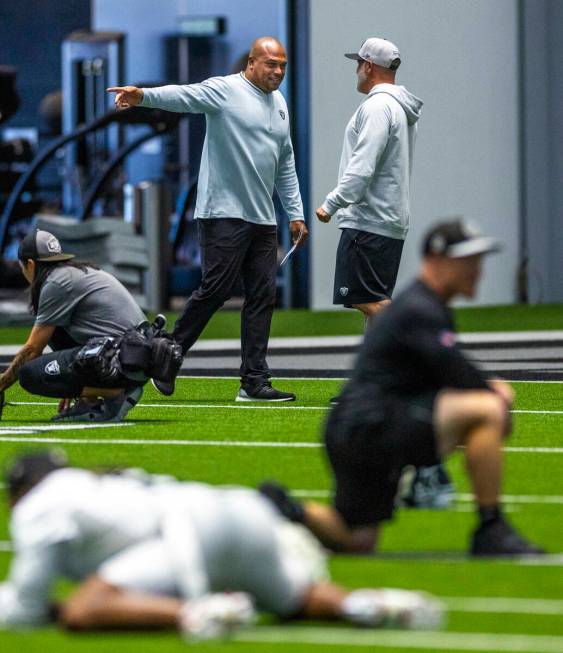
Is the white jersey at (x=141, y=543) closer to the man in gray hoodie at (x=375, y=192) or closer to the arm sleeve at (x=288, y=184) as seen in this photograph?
the man in gray hoodie at (x=375, y=192)

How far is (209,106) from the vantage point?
11766 millimetres

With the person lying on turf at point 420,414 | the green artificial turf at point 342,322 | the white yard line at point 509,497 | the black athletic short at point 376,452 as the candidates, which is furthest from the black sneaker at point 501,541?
the green artificial turf at point 342,322

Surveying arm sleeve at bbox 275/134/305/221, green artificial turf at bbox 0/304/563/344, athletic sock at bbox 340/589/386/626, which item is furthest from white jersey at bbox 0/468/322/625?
green artificial turf at bbox 0/304/563/344

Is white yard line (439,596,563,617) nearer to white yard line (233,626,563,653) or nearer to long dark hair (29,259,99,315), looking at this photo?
white yard line (233,626,563,653)

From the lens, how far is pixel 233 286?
1188cm

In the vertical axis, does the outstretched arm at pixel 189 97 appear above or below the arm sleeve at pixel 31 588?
above

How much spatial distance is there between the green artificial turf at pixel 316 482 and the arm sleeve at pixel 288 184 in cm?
127

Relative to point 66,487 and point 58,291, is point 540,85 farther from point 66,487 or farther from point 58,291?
point 66,487

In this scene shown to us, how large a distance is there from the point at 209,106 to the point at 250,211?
0.73 meters

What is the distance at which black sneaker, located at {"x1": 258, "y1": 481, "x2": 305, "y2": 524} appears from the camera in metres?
6.08

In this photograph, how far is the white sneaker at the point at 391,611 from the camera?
16.5ft

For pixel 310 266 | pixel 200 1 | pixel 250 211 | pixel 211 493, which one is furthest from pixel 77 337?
pixel 200 1

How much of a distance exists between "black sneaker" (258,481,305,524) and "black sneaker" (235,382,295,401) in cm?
551

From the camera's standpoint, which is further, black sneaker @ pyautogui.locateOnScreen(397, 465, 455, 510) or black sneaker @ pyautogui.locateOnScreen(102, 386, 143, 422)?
black sneaker @ pyautogui.locateOnScreen(102, 386, 143, 422)
